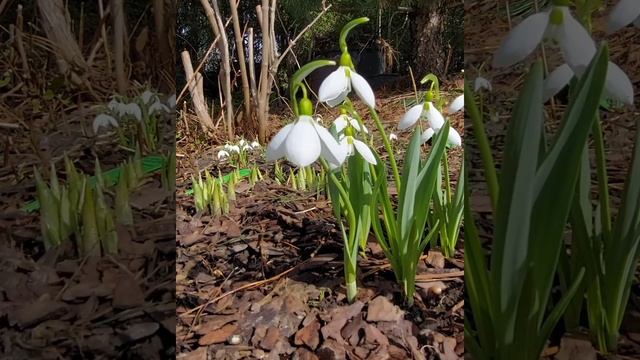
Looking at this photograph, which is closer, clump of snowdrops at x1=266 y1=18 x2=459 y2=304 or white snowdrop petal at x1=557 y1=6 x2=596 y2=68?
white snowdrop petal at x1=557 y1=6 x2=596 y2=68

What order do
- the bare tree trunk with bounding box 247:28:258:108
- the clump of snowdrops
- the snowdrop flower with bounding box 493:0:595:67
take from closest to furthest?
the snowdrop flower with bounding box 493:0:595:67 → the clump of snowdrops → the bare tree trunk with bounding box 247:28:258:108

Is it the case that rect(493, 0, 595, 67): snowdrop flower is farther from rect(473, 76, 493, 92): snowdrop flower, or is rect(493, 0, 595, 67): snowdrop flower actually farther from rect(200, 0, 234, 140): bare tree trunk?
rect(200, 0, 234, 140): bare tree trunk

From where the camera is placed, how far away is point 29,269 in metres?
0.43

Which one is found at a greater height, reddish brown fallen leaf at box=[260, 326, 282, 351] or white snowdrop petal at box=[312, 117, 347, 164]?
white snowdrop petal at box=[312, 117, 347, 164]

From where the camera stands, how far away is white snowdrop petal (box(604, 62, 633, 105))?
0.33 metres

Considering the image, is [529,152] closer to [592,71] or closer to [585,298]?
[592,71]

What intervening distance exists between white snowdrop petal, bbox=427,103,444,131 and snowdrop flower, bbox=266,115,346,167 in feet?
0.36

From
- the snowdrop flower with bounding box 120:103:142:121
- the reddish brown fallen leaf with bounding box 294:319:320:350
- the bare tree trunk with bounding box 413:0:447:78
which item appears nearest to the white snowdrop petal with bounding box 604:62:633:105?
the bare tree trunk with bounding box 413:0:447:78

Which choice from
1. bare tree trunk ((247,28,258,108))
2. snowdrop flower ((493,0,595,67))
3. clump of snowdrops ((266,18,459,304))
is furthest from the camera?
bare tree trunk ((247,28,258,108))

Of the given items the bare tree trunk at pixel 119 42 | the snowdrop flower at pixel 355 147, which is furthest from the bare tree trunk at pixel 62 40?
the snowdrop flower at pixel 355 147

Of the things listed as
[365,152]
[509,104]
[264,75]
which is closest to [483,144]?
[509,104]

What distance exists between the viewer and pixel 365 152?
0.46m

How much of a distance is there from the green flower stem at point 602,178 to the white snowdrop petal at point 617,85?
0.02 meters

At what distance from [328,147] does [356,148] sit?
0.07 meters
